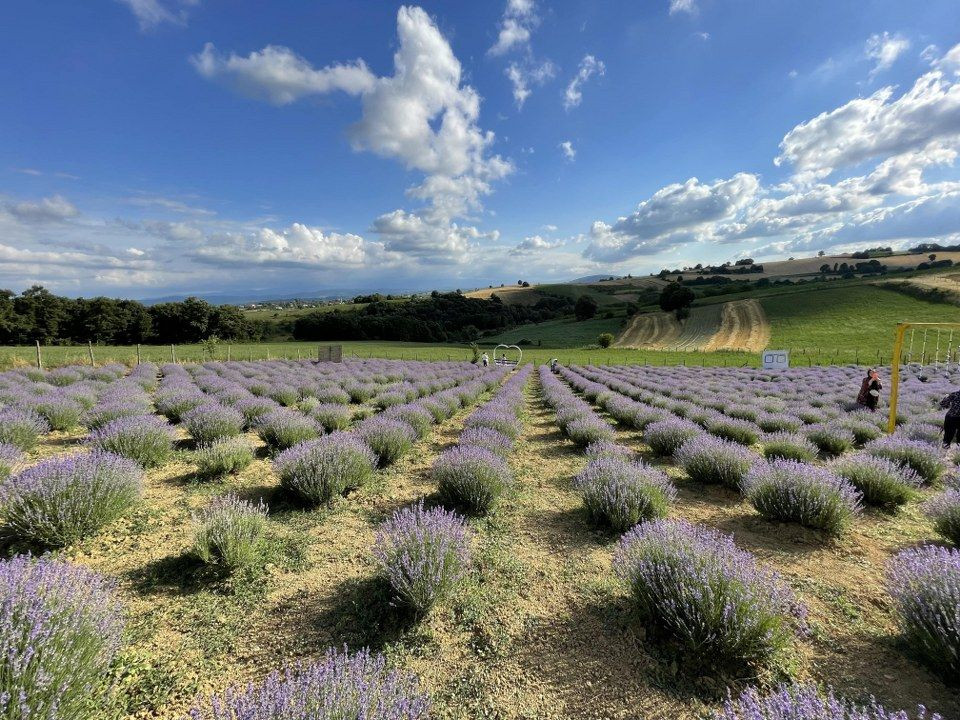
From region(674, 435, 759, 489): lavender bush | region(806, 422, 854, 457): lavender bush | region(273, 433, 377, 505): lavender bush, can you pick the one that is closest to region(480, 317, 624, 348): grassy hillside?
region(806, 422, 854, 457): lavender bush

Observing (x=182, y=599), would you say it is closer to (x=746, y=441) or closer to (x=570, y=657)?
(x=570, y=657)

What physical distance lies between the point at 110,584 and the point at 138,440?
391 centimetres

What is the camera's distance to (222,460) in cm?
583

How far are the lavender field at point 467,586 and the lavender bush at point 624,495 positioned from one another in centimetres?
3

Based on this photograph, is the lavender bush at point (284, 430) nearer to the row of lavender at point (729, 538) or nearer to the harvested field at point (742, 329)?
the row of lavender at point (729, 538)

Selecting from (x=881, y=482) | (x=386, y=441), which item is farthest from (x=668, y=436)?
(x=386, y=441)

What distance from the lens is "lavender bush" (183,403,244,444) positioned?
7316mm

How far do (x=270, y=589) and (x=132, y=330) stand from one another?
238 ft

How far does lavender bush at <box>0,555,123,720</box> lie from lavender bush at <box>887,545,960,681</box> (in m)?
4.98

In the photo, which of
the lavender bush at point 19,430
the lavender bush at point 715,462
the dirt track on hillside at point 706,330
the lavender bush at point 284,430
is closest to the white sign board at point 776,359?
the dirt track on hillside at point 706,330

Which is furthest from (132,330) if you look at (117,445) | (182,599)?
(182,599)

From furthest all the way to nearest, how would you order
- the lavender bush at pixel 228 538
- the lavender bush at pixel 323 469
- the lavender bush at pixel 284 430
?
the lavender bush at pixel 284 430 → the lavender bush at pixel 323 469 → the lavender bush at pixel 228 538

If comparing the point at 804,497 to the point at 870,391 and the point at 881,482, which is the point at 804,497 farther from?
the point at 870,391

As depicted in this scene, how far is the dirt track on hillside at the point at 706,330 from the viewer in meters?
48.8
